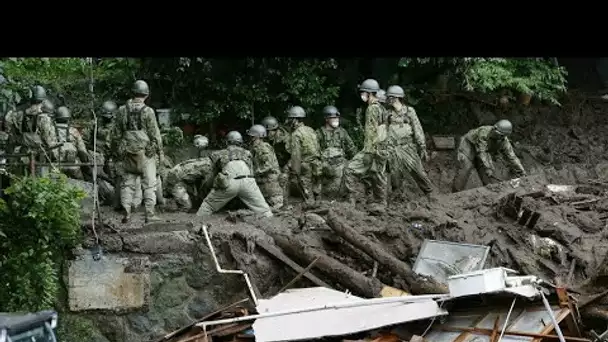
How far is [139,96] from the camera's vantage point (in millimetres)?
15875

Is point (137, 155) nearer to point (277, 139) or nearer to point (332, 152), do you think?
point (332, 152)

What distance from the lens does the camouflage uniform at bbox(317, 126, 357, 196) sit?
61.8 feet

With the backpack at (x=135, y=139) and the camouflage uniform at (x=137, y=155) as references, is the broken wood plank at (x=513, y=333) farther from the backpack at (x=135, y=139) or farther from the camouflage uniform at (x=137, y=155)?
the backpack at (x=135, y=139)

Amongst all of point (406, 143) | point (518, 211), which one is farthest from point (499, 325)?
point (406, 143)

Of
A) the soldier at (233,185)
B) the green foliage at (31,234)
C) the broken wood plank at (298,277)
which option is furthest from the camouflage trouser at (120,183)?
the broken wood plank at (298,277)

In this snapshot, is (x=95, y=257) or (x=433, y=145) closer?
(x=95, y=257)

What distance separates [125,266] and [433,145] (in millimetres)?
9419

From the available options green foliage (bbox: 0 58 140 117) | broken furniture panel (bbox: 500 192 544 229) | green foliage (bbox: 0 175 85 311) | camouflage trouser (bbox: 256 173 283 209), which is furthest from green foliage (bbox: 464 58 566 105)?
green foliage (bbox: 0 175 85 311)

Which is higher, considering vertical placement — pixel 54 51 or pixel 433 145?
pixel 54 51

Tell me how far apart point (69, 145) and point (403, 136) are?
5.60m

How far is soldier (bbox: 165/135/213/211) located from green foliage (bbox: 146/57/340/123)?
399cm

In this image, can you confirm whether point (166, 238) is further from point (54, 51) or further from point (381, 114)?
point (54, 51)

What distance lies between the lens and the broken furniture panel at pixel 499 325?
13891 millimetres

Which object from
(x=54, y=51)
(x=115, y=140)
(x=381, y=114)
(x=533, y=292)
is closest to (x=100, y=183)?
(x=115, y=140)
